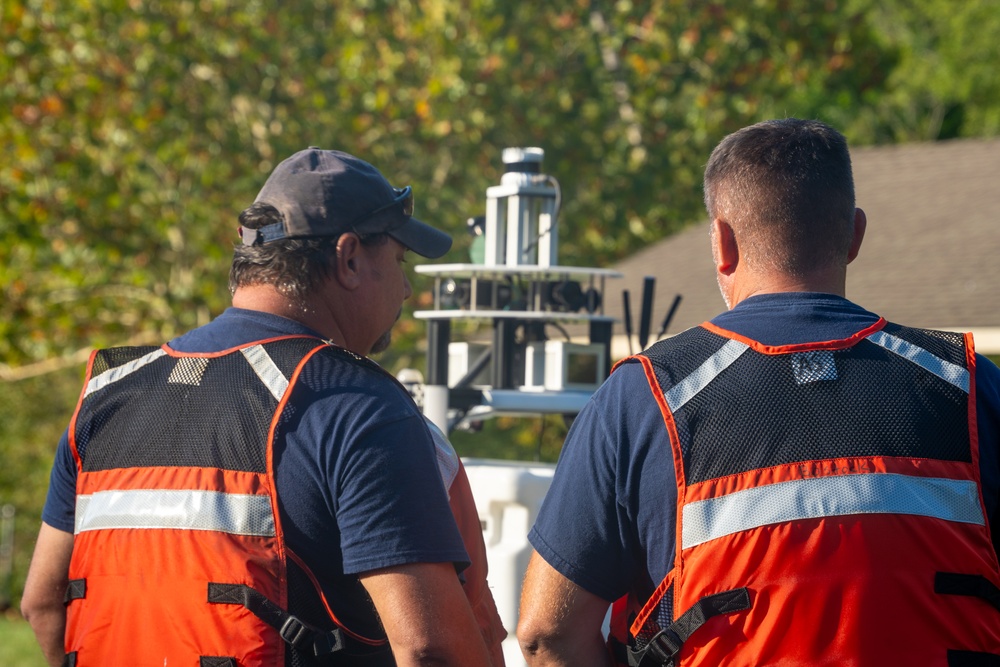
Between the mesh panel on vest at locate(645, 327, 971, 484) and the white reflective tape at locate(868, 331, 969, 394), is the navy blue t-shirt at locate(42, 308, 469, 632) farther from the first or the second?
the white reflective tape at locate(868, 331, 969, 394)

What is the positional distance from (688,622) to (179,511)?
2.99 ft

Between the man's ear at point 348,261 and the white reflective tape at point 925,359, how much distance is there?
3.17ft

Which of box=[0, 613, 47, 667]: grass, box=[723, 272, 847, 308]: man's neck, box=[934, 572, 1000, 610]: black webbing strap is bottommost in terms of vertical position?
box=[0, 613, 47, 667]: grass

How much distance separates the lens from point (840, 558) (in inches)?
76.5

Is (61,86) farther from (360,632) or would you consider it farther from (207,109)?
(360,632)

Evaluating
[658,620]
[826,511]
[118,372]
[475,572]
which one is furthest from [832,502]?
[118,372]

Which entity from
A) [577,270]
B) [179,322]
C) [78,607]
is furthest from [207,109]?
[78,607]

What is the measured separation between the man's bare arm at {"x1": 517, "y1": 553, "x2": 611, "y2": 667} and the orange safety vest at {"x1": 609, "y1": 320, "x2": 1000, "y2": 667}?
0.10 metres

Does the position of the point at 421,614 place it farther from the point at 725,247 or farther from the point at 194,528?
the point at 725,247

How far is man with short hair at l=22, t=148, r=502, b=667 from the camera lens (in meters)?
2.02

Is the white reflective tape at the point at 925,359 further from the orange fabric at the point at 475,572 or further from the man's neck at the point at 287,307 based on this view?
the man's neck at the point at 287,307

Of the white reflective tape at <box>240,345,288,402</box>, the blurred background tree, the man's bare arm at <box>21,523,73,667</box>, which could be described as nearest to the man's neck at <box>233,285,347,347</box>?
the white reflective tape at <box>240,345,288,402</box>

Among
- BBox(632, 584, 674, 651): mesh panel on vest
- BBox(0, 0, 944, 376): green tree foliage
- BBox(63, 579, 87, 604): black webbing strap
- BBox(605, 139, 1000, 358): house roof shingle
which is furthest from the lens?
BBox(0, 0, 944, 376): green tree foliage

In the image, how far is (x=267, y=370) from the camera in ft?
7.14
